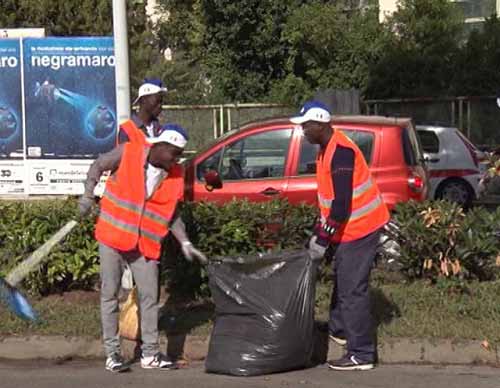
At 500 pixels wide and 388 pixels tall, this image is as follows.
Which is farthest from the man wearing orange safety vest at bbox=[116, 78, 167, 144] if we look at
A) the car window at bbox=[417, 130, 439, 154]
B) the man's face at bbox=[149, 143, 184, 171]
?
the car window at bbox=[417, 130, 439, 154]

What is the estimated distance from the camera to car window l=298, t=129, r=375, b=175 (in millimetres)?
9617

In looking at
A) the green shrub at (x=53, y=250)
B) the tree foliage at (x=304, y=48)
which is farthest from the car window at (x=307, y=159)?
the tree foliage at (x=304, y=48)

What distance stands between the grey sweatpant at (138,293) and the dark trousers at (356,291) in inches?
49.3

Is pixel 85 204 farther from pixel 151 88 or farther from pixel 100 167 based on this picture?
pixel 151 88

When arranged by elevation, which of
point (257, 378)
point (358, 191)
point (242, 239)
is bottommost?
point (257, 378)

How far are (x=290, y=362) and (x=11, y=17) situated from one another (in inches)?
998

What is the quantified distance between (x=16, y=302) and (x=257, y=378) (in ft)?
6.73

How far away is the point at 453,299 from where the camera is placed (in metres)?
7.47

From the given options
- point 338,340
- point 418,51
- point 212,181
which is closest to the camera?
point 338,340

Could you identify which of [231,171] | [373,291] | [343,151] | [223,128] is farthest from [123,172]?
[223,128]

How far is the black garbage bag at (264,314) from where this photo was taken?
6.27 m

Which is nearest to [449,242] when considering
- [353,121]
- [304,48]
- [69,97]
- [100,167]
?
[353,121]

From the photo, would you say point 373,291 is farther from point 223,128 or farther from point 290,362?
point 223,128

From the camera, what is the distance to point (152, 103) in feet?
22.2
